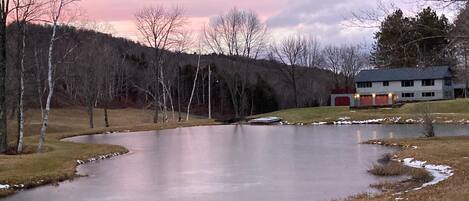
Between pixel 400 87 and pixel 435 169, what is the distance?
67.7 m

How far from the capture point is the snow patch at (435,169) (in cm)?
1861

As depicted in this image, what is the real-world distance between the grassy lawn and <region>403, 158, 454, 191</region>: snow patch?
265 millimetres

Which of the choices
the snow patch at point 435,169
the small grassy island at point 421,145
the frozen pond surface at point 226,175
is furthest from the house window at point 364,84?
the snow patch at point 435,169

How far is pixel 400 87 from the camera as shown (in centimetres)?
8606

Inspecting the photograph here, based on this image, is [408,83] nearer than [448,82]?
No

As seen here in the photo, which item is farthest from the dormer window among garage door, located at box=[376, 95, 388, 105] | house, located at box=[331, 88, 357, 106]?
house, located at box=[331, 88, 357, 106]

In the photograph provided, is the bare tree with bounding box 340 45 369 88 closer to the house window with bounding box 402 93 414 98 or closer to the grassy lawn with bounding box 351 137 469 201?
the house window with bounding box 402 93 414 98

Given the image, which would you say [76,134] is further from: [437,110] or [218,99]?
[218,99]

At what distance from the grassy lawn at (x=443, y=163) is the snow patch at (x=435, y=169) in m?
0.26

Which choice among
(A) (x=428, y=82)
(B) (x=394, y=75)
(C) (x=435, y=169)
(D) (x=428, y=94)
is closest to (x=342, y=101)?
(B) (x=394, y=75)

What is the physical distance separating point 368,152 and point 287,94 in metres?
78.0

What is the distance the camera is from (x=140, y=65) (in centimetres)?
11381

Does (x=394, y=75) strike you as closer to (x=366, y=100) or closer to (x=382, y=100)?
(x=366, y=100)

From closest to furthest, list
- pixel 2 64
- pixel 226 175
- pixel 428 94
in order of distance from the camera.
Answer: pixel 226 175
pixel 2 64
pixel 428 94
